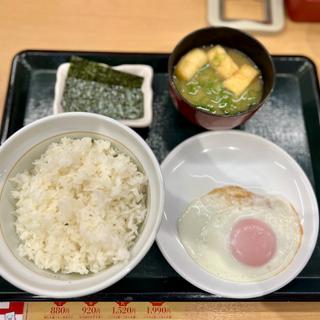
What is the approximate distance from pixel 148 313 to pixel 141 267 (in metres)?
0.19

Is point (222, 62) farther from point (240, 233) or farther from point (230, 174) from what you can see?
point (240, 233)

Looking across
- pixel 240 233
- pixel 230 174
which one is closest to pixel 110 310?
pixel 240 233

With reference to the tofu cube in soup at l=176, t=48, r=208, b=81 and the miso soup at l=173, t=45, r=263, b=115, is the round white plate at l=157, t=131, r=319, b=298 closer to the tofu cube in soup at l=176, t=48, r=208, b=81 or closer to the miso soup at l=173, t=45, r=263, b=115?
the miso soup at l=173, t=45, r=263, b=115

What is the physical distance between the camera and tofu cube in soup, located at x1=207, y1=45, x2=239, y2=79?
6.63ft

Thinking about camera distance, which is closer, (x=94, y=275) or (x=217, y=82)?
(x=94, y=275)

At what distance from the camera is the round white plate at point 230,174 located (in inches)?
71.9

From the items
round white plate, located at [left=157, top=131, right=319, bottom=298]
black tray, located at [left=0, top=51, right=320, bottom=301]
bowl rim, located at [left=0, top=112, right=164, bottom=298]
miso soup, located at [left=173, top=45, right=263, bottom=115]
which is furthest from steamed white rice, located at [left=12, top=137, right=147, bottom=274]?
miso soup, located at [left=173, top=45, right=263, bottom=115]

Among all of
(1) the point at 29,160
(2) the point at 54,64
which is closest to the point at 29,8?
(2) the point at 54,64

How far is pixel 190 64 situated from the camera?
2006 mm

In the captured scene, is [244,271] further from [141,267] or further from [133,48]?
[133,48]

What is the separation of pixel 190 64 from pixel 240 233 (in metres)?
0.85

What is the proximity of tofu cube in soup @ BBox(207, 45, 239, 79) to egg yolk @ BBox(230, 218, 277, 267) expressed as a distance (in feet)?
2.41

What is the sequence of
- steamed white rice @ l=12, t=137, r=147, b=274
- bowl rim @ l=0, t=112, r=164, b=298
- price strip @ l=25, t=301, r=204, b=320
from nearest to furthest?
1. bowl rim @ l=0, t=112, r=164, b=298
2. steamed white rice @ l=12, t=137, r=147, b=274
3. price strip @ l=25, t=301, r=204, b=320

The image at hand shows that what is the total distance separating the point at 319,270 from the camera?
1.77 metres
